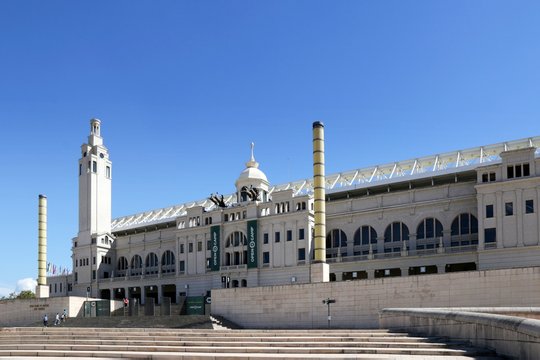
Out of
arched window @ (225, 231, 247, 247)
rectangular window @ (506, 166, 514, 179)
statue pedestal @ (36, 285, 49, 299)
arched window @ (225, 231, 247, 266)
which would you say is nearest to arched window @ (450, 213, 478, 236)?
rectangular window @ (506, 166, 514, 179)

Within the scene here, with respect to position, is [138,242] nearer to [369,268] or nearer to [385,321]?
[369,268]

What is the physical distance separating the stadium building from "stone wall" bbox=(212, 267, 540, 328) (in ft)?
49.3

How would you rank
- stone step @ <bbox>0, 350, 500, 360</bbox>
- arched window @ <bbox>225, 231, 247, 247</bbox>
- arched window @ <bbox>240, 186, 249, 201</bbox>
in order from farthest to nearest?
1. arched window @ <bbox>240, 186, 249, 201</bbox>
2. arched window @ <bbox>225, 231, 247, 247</bbox>
3. stone step @ <bbox>0, 350, 500, 360</bbox>

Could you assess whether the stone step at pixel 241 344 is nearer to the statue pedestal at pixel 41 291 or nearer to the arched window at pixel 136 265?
the statue pedestal at pixel 41 291

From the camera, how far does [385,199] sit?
68.0 meters

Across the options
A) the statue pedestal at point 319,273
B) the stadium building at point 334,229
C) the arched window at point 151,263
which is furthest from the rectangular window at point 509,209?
the arched window at point 151,263

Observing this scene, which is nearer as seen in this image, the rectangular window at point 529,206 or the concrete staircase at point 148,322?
the concrete staircase at point 148,322

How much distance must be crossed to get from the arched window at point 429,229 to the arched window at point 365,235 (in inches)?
209

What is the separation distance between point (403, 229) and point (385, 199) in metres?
4.08

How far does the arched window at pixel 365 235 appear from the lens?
68375 mm

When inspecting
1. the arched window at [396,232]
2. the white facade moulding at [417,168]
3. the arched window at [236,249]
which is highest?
the white facade moulding at [417,168]

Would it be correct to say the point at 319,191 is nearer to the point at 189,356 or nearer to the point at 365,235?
the point at 365,235

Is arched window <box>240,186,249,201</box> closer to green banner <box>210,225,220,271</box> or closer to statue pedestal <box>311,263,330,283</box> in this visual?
green banner <box>210,225,220,271</box>

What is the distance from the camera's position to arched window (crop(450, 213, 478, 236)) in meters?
61.7
